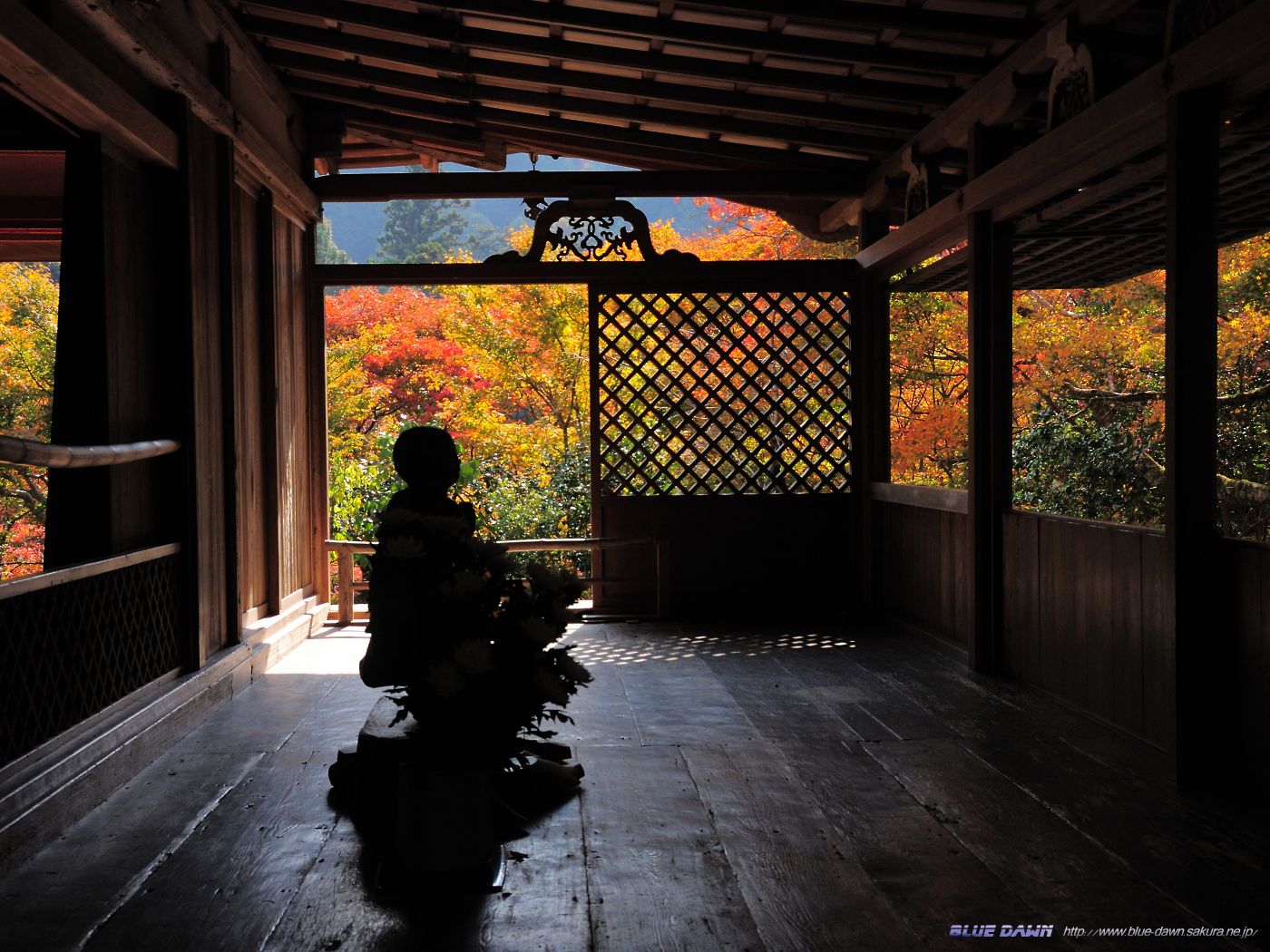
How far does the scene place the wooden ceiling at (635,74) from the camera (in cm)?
402

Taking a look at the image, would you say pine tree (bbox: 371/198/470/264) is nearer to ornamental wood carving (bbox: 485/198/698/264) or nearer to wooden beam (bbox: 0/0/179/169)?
ornamental wood carving (bbox: 485/198/698/264)

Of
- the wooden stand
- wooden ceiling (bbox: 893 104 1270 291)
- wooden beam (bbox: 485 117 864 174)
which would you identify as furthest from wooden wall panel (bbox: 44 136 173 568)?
wooden ceiling (bbox: 893 104 1270 291)

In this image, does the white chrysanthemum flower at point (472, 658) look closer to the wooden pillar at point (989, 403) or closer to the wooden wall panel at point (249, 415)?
the wooden wall panel at point (249, 415)

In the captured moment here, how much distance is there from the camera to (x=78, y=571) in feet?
9.59

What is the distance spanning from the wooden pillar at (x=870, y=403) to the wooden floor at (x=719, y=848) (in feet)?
6.81

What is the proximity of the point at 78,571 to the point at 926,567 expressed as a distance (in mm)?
3811

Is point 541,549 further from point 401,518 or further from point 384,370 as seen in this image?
point 384,370

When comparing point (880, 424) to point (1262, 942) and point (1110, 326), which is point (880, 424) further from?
point (1262, 942)

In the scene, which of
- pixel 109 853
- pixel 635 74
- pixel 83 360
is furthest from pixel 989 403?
pixel 109 853

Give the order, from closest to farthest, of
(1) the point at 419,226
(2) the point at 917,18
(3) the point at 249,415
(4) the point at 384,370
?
(2) the point at 917,18 → (3) the point at 249,415 → (4) the point at 384,370 → (1) the point at 419,226

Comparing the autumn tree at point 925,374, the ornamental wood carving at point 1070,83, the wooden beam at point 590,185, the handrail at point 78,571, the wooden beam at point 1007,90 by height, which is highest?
→ the wooden beam at point 590,185

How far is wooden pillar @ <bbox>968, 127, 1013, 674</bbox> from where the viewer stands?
4.31m

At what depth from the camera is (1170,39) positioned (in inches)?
115

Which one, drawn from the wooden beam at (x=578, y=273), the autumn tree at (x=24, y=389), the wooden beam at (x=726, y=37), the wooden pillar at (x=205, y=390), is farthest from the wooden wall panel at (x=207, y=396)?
the autumn tree at (x=24, y=389)
